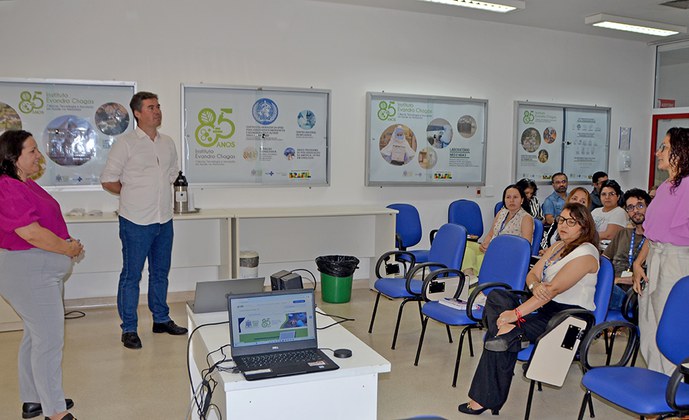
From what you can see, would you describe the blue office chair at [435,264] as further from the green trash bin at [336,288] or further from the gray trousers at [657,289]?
the gray trousers at [657,289]

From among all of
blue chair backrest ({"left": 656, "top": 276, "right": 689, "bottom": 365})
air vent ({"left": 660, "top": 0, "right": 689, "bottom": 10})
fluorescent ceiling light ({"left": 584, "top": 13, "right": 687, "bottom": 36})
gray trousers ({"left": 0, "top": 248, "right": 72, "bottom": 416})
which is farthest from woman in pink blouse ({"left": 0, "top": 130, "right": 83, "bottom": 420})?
air vent ({"left": 660, "top": 0, "right": 689, "bottom": 10})

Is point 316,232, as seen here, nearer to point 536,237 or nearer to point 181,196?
point 181,196

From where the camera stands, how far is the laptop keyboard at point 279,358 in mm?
2266

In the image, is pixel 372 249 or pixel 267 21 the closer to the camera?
pixel 267 21

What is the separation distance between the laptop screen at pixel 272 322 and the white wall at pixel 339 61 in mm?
3733

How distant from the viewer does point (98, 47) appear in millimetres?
5484

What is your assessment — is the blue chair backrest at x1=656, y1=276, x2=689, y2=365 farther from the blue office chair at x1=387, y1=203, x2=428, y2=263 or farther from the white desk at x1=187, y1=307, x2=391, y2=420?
the blue office chair at x1=387, y1=203, x2=428, y2=263

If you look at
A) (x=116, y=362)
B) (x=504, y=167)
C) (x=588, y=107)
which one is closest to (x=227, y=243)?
(x=116, y=362)

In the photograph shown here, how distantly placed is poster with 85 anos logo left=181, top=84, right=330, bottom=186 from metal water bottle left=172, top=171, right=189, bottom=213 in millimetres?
280

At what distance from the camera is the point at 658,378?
2799mm

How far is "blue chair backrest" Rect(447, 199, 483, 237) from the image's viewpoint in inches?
269

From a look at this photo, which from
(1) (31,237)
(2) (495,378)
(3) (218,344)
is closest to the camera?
(3) (218,344)

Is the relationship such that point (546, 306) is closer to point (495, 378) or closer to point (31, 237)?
point (495, 378)

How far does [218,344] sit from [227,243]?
3.15m
